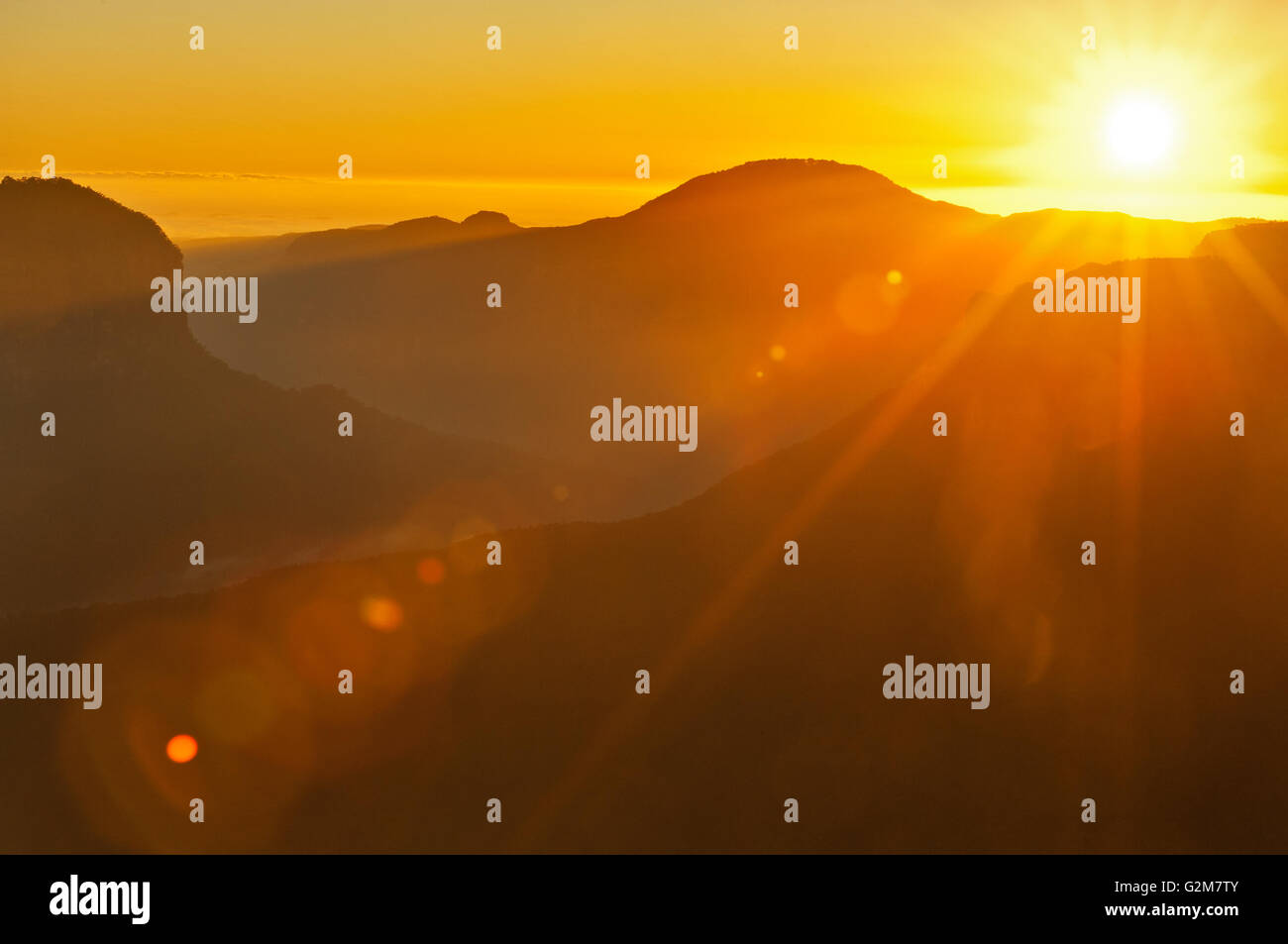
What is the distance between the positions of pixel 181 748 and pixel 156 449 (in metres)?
42.7

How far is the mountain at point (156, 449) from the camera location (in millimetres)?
43750

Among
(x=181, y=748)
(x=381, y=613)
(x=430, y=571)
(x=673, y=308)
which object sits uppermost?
(x=673, y=308)

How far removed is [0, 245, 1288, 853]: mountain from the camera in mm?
21062

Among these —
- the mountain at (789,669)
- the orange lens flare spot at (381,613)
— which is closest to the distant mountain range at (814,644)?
the mountain at (789,669)

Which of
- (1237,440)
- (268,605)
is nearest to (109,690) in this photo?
(268,605)

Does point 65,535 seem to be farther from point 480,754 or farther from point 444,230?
point 444,230

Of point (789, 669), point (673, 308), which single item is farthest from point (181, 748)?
point (673, 308)

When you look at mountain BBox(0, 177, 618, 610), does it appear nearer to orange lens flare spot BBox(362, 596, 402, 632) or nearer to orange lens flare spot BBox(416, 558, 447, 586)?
orange lens flare spot BBox(416, 558, 447, 586)

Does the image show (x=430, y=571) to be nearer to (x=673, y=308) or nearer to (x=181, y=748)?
(x=181, y=748)

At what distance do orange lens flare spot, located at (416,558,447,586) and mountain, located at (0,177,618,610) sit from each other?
676 cm

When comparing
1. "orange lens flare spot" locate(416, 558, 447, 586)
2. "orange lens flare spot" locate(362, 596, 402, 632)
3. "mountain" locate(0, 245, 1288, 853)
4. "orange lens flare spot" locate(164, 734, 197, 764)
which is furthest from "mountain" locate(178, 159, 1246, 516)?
"orange lens flare spot" locate(164, 734, 197, 764)

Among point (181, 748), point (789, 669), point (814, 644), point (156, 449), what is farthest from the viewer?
point (156, 449)

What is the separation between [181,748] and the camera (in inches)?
843

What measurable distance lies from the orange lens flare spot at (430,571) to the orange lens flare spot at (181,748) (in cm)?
933
